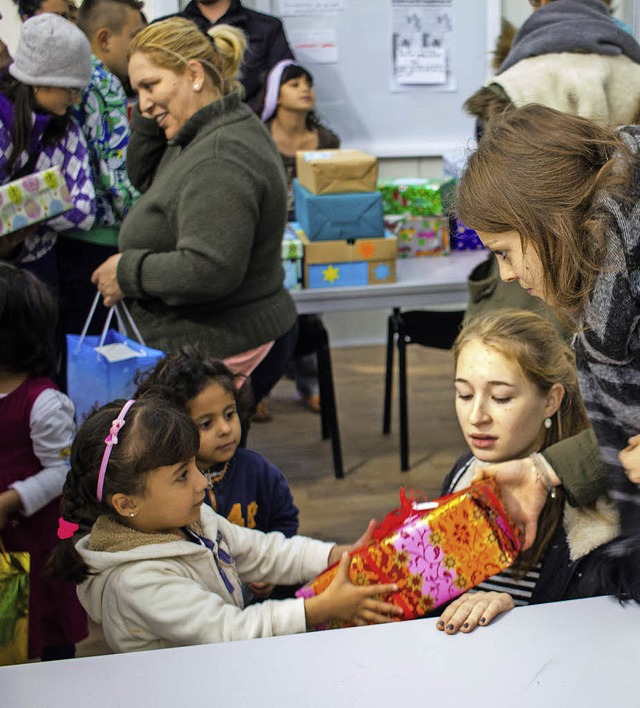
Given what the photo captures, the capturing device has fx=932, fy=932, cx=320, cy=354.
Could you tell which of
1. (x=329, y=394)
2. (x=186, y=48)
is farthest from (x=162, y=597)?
(x=329, y=394)

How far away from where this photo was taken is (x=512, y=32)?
3027 mm

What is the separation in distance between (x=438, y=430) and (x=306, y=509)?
38.3 inches

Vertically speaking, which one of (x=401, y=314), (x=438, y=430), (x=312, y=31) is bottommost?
(x=438, y=430)

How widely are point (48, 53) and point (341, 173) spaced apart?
41.9 inches

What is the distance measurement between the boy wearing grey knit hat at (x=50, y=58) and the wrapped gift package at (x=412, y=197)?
53.7 inches

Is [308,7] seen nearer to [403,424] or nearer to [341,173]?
[341,173]

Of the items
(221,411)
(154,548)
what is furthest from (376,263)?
(154,548)

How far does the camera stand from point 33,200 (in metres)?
2.57

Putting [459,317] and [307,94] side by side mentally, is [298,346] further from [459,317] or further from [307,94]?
[307,94]

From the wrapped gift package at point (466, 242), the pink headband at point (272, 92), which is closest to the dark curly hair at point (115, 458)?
the wrapped gift package at point (466, 242)

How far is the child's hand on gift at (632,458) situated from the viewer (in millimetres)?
1253

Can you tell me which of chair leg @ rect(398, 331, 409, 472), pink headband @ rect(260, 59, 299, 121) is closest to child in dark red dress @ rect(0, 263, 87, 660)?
chair leg @ rect(398, 331, 409, 472)

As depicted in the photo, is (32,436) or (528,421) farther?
(32,436)

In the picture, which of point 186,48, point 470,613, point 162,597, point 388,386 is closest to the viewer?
point 470,613
